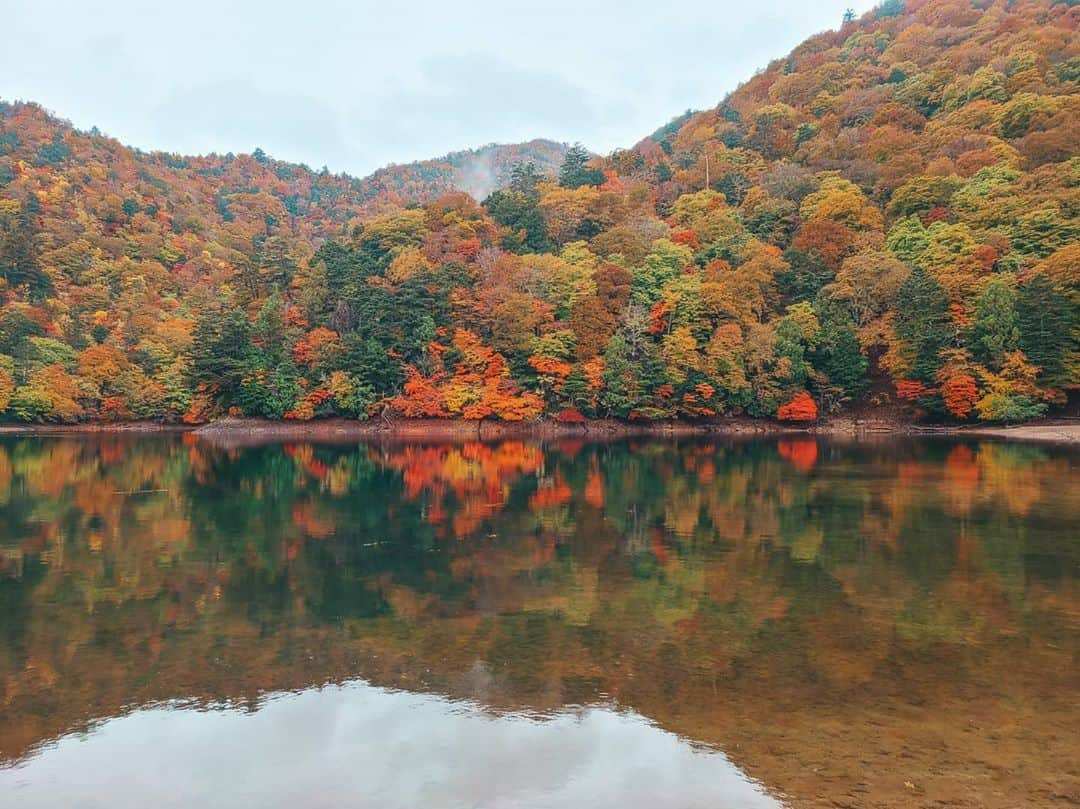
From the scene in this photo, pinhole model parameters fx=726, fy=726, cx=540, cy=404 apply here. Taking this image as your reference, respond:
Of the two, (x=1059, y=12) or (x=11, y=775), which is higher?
(x=1059, y=12)

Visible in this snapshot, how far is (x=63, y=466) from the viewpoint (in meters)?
33.6

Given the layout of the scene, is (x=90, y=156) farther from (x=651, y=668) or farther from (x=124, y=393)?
(x=651, y=668)

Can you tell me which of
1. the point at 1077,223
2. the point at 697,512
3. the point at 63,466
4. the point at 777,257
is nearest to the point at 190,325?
the point at 63,466

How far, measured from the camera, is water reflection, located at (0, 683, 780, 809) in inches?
259

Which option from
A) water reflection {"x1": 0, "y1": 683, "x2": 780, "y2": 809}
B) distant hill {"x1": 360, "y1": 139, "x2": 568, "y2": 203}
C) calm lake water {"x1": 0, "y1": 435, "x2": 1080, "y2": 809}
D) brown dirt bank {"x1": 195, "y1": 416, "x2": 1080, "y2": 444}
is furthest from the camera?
distant hill {"x1": 360, "y1": 139, "x2": 568, "y2": 203}

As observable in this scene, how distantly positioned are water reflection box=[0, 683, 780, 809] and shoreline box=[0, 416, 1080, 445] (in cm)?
4454

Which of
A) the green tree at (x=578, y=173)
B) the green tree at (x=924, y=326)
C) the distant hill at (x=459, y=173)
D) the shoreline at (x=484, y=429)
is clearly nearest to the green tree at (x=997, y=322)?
the green tree at (x=924, y=326)

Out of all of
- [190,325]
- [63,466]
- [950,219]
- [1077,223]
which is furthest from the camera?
[190,325]

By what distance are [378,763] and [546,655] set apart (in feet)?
10.4

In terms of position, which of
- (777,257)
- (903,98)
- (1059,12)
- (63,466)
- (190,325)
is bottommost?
(63,466)

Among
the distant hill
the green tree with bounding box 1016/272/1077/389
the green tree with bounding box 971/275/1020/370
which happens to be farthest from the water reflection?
the distant hill

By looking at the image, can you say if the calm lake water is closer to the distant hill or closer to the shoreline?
the shoreline

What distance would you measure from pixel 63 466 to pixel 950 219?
6527 centimetres

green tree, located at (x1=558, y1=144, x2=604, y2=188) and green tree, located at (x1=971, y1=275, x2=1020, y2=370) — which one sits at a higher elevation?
green tree, located at (x1=558, y1=144, x2=604, y2=188)
